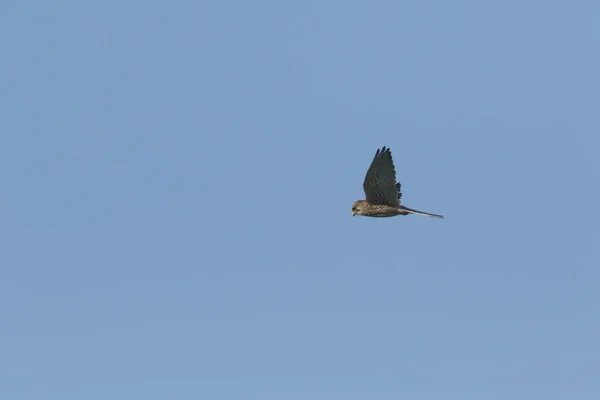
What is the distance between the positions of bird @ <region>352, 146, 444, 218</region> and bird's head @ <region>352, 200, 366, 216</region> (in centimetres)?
10

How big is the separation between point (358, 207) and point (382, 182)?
1680mm

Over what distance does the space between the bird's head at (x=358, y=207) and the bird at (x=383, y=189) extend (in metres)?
0.10

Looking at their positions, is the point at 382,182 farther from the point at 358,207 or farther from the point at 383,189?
the point at 358,207

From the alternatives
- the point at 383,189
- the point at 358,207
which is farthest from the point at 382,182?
the point at 358,207

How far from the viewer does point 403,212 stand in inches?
1316

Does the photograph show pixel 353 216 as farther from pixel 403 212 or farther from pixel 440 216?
pixel 440 216

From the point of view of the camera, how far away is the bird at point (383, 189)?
32.8 metres

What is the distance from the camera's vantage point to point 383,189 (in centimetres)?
3347

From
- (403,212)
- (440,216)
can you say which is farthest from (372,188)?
(440,216)

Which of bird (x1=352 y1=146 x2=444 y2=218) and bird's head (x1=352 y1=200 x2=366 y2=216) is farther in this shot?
bird's head (x1=352 y1=200 x2=366 y2=216)

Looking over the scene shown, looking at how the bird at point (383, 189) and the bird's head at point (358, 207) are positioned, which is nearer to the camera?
the bird at point (383, 189)

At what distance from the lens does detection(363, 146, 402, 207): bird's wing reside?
108ft

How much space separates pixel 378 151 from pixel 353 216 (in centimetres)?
327

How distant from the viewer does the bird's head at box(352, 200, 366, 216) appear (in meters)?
34.4
